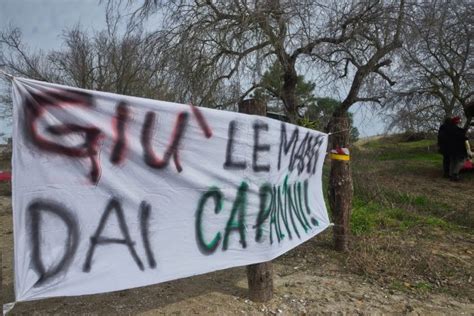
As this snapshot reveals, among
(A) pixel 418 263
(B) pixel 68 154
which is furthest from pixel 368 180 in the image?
(B) pixel 68 154

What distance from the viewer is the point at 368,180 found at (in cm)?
880

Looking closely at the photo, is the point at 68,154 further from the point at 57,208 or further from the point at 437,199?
the point at 437,199

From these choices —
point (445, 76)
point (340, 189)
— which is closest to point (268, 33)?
point (340, 189)

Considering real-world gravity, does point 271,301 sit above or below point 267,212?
below

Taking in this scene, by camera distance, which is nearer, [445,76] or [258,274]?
[258,274]

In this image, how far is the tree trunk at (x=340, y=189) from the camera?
4.56 meters

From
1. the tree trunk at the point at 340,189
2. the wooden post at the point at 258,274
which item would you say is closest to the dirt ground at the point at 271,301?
the wooden post at the point at 258,274

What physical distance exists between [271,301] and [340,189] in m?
1.88

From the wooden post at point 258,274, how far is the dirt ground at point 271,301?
70mm

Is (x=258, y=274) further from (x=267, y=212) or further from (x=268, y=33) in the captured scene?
(x=268, y=33)

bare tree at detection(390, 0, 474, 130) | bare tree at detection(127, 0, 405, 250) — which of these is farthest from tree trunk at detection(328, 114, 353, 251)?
bare tree at detection(390, 0, 474, 130)

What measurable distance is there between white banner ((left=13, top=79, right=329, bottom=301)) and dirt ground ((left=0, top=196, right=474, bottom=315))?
488 mm

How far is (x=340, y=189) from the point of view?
464 centimetres

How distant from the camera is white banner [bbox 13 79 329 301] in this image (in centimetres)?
197
